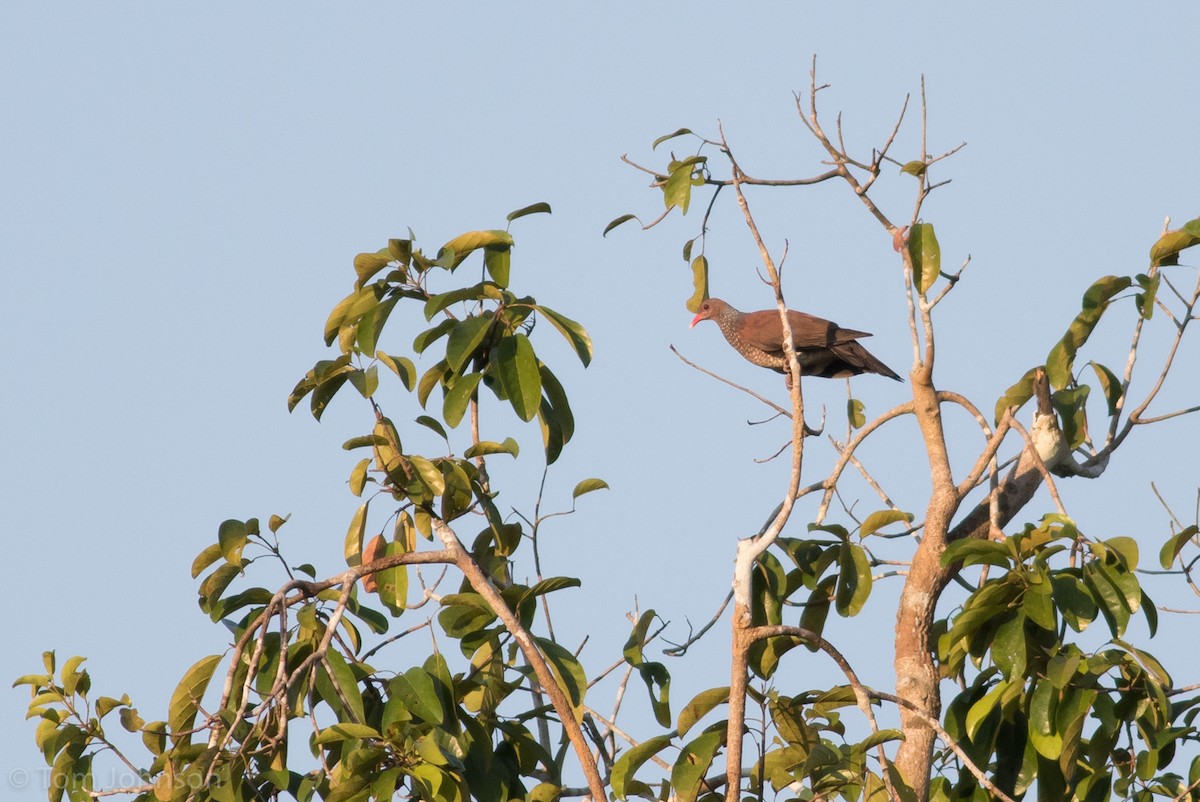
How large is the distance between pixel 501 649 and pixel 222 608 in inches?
29.2

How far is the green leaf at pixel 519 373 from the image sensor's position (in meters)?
3.58

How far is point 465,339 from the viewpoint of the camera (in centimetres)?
356

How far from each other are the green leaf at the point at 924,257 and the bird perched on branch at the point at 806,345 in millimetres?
2845

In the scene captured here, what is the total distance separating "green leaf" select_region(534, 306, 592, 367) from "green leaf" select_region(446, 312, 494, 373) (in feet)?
0.50

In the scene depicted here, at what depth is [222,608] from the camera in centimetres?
356

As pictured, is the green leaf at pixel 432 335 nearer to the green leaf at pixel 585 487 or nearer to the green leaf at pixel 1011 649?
the green leaf at pixel 585 487

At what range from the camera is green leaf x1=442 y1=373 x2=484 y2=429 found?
3625mm

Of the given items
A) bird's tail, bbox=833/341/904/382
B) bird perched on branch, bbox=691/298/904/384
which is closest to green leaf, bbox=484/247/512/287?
bird perched on branch, bbox=691/298/904/384

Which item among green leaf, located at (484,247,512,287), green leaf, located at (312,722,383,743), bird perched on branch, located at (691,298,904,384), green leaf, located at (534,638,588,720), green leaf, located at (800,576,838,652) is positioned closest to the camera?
green leaf, located at (312,722,383,743)

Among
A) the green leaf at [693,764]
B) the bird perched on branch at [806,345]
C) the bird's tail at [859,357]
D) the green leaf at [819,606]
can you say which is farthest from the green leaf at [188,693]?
the bird's tail at [859,357]

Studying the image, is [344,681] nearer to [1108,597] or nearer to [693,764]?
[693,764]

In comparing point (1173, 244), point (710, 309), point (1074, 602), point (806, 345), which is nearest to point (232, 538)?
point (1074, 602)

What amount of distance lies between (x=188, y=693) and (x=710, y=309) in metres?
5.39

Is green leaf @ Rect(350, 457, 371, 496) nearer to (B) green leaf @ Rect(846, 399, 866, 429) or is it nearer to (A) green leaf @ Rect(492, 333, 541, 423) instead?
(A) green leaf @ Rect(492, 333, 541, 423)
